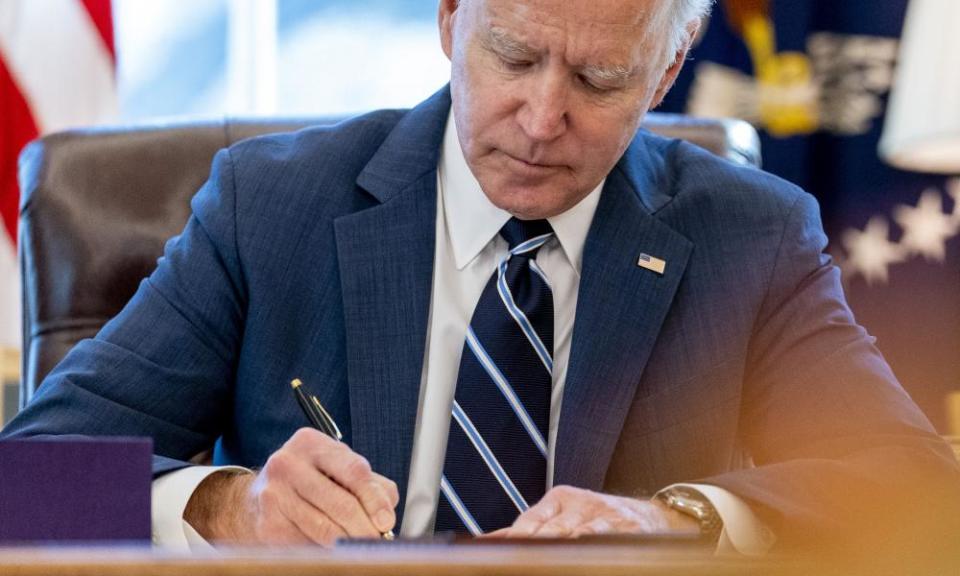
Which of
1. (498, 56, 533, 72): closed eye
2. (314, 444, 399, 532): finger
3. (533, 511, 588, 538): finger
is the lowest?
(533, 511, 588, 538): finger

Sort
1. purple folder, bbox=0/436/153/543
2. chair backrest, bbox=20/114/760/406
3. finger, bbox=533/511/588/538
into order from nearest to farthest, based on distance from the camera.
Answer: purple folder, bbox=0/436/153/543, finger, bbox=533/511/588/538, chair backrest, bbox=20/114/760/406

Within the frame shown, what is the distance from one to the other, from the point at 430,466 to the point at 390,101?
175cm

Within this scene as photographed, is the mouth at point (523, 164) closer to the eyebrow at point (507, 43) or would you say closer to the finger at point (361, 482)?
the eyebrow at point (507, 43)

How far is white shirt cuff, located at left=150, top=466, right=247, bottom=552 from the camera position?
139 centimetres

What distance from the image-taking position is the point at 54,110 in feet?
9.80

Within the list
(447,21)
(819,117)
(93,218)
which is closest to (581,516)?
(447,21)

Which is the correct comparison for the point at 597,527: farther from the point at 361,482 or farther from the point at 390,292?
the point at 390,292

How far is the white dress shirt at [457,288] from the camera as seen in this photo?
166cm

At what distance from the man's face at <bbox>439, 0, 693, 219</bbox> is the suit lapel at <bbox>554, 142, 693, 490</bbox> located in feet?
0.35

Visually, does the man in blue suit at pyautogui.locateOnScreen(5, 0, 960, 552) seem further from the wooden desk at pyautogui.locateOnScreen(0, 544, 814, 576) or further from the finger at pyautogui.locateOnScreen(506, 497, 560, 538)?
the wooden desk at pyautogui.locateOnScreen(0, 544, 814, 576)

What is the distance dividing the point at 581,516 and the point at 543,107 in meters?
0.56

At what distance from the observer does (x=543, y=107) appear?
1591 mm

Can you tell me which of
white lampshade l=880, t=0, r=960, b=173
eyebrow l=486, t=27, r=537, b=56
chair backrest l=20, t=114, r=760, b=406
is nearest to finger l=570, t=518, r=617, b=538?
eyebrow l=486, t=27, r=537, b=56

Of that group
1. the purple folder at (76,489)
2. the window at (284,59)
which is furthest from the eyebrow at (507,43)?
the window at (284,59)
